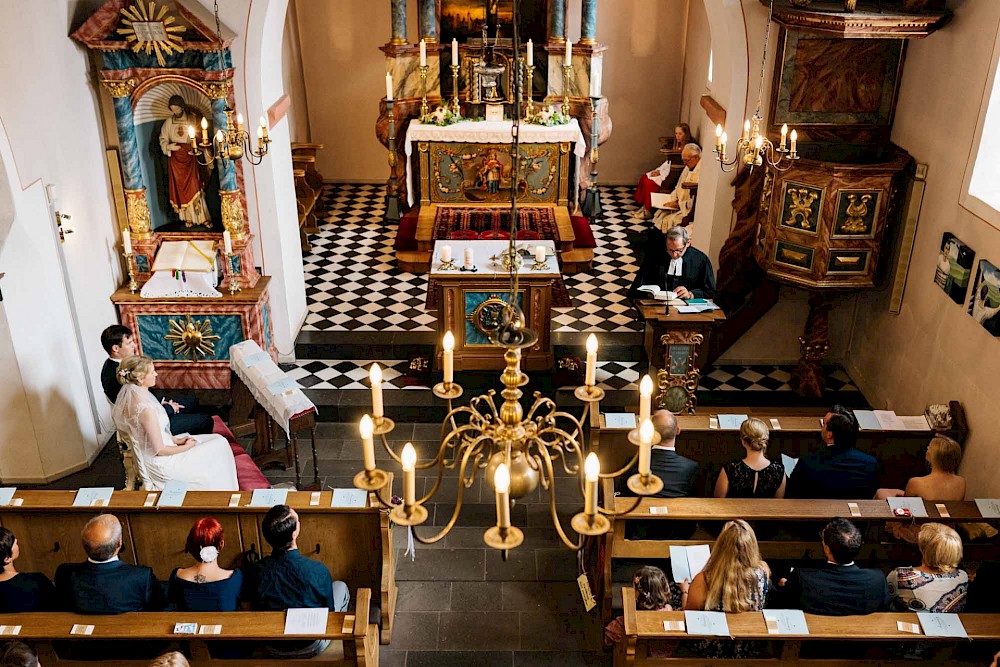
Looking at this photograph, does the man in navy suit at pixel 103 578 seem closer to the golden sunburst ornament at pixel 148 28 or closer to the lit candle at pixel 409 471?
the lit candle at pixel 409 471

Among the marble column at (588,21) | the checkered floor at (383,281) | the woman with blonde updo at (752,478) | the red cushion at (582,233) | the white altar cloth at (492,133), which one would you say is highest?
the marble column at (588,21)

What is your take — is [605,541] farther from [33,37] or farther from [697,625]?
[33,37]

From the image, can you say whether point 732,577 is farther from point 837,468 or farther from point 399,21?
point 399,21

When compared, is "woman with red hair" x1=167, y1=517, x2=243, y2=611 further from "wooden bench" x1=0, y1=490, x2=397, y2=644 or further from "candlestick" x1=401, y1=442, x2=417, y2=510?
"candlestick" x1=401, y1=442, x2=417, y2=510

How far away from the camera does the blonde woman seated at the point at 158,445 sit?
672 cm

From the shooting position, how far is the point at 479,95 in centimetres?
1320

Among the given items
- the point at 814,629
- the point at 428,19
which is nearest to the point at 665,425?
the point at 814,629

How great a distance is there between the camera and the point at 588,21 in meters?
13.4

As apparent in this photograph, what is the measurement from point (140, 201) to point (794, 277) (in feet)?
20.4

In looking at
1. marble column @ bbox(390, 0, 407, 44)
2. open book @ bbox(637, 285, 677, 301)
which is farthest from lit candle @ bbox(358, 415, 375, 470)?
marble column @ bbox(390, 0, 407, 44)

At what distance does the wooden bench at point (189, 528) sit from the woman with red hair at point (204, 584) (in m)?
0.63

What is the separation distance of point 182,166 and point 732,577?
660 cm

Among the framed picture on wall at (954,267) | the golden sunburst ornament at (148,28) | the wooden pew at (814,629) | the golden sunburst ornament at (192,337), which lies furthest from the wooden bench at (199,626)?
the framed picture on wall at (954,267)

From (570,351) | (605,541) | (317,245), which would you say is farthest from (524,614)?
(317,245)
